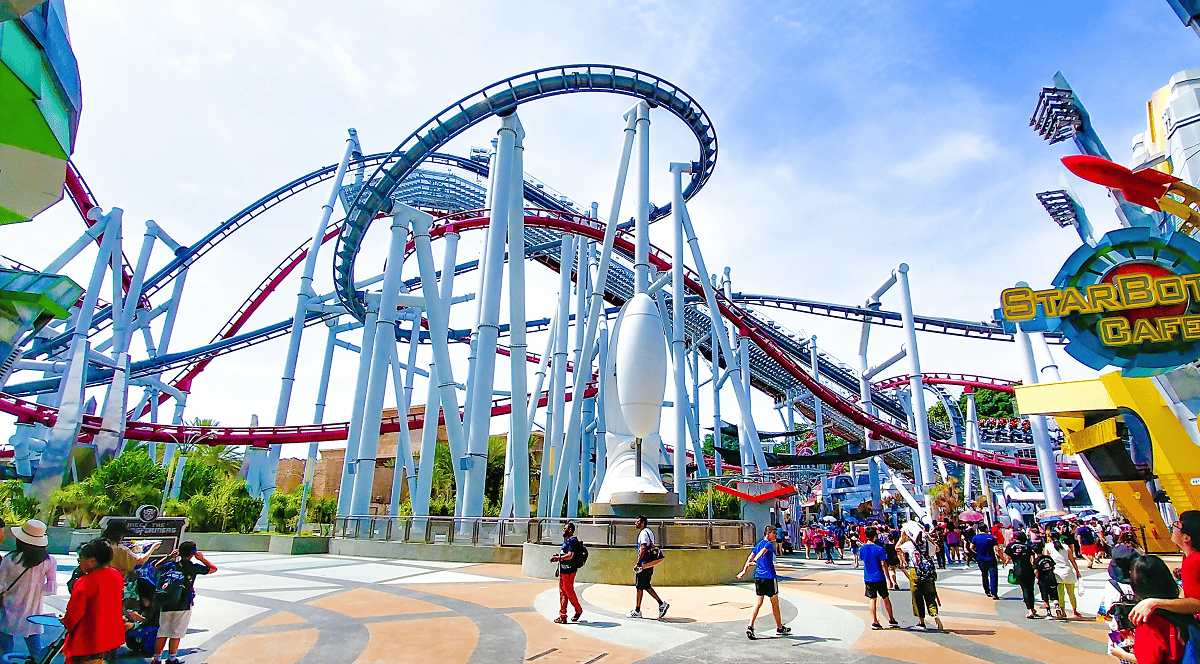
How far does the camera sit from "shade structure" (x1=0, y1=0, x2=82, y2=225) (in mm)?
4098

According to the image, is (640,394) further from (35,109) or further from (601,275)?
(35,109)

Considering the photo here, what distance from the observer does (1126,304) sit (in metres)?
9.88

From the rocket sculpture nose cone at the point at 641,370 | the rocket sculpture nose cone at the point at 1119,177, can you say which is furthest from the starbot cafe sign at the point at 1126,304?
the rocket sculpture nose cone at the point at 641,370

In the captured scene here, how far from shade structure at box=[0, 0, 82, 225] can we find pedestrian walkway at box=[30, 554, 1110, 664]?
3.85m

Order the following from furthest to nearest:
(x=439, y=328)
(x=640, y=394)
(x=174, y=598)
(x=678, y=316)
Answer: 1. (x=678, y=316)
2. (x=439, y=328)
3. (x=640, y=394)
4. (x=174, y=598)

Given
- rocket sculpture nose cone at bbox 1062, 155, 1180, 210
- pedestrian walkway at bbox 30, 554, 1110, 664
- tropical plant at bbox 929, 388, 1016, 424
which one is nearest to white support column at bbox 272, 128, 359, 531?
pedestrian walkway at bbox 30, 554, 1110, 664

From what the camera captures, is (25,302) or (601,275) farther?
(601,275)

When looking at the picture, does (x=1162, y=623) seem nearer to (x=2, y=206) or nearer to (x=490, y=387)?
(x=2, y=206)

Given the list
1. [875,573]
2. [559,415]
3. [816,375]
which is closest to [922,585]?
[875,573]

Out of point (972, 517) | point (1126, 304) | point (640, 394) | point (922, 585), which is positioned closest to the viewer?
point (922, 585)

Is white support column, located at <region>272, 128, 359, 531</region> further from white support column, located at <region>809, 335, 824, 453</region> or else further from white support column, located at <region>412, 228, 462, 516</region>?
white support column, located at <region>809, 335, 824, 453</region>

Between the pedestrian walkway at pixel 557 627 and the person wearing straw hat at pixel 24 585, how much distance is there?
119 centimetres

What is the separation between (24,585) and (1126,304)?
1337 cm

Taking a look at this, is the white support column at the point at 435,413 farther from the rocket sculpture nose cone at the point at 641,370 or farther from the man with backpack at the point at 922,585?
the man with backpack at the point at 922,585
